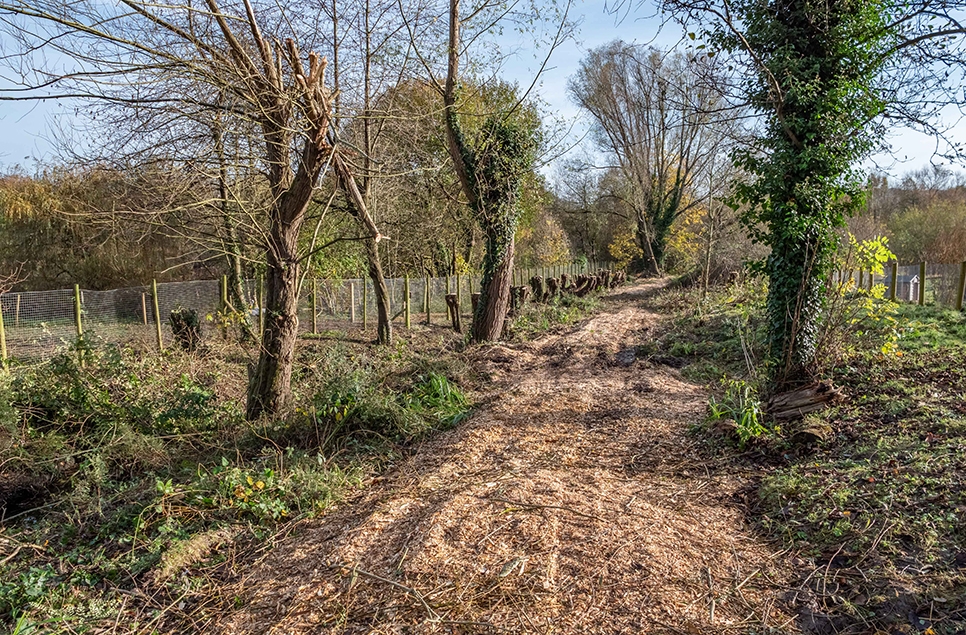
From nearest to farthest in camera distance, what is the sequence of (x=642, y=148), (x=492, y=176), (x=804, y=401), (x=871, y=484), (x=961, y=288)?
1. (x=871, y=484)
2. (x=804, y=401)
3. (x=492, y=176)
4. (x=961, y=288)
5. (x=642, y=148)

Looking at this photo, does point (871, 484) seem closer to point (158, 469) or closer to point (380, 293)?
point (158, 469)

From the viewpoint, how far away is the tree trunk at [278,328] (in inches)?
210

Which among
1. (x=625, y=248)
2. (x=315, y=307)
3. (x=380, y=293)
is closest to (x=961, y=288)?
(x=380, y=293)

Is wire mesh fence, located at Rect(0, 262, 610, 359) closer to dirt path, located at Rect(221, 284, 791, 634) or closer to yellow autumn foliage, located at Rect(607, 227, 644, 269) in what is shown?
dirt path, located at Rect(221, 284, 791, 634)

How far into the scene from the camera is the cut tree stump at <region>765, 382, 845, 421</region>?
15.4 ft

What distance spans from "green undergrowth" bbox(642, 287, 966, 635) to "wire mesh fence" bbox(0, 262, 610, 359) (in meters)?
5.53

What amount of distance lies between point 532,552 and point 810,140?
4.92 metres

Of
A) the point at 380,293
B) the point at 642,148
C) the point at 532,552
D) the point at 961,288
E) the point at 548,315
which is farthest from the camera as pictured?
the point at 642,148

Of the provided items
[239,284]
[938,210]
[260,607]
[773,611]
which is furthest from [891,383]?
[938,210]

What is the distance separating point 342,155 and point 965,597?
5708mm

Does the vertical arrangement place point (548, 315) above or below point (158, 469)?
above

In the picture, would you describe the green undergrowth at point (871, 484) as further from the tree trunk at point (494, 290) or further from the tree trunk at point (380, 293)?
the tree trunk at point (380, 293)

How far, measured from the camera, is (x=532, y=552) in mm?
2791

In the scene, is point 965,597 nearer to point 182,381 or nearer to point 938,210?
point 182,381
